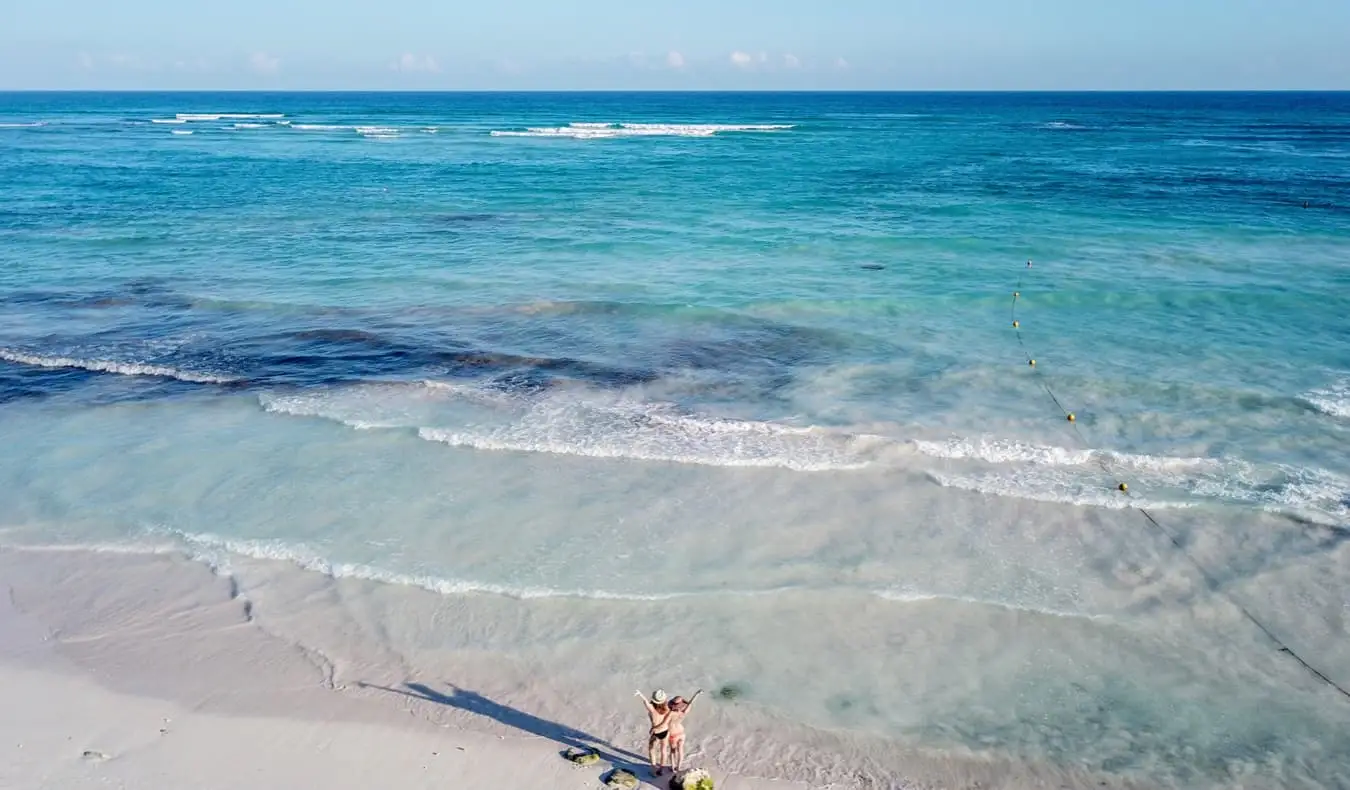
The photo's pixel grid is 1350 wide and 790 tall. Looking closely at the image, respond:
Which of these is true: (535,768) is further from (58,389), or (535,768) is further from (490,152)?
(490,152)

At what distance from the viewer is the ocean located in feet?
36.5

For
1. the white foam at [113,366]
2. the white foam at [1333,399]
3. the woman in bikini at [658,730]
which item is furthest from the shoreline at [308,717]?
the white foam at [1333,399]

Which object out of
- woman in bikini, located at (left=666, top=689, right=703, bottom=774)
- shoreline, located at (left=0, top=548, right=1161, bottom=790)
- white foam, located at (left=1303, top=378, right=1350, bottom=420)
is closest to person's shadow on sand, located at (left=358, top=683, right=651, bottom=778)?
shoreline, located at (left=0, top=548, right=1161, bottom=790)

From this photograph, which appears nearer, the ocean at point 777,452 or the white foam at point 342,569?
the ocean at point 777,452

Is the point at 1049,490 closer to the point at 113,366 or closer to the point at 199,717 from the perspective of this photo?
the point at 199,717

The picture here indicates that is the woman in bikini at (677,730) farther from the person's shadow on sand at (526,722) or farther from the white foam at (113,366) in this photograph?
the white foam at (113,366)

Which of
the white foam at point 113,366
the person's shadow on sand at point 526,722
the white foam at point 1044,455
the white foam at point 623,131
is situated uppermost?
the white foam at point 623,131

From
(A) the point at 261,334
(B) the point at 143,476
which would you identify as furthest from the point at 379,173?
(B) the point at 143,476

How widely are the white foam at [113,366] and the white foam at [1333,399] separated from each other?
76.1 feet

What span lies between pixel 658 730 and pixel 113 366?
1817 centimetres

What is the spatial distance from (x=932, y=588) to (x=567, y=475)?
21.3 ft

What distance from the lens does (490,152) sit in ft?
240

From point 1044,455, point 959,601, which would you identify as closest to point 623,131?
point 1044,455

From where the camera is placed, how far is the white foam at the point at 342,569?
41.3ft
